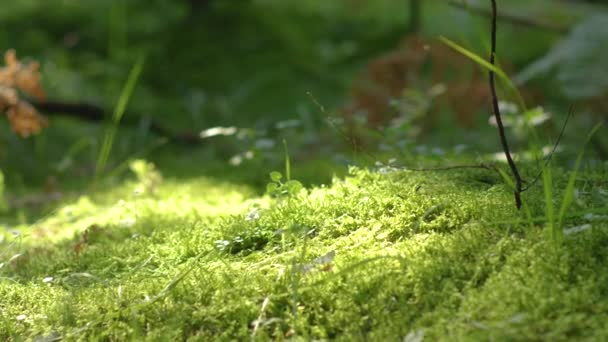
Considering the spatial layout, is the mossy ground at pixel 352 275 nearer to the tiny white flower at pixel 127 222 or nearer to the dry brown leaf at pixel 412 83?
the tiny white flower at pixel 127 222

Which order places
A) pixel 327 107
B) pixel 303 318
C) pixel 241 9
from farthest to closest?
pixel 241 9
pixel 327 107
pixel 303 318

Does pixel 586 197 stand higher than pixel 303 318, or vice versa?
pixel 586 197

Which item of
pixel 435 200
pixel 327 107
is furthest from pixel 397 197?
pixel 327 107

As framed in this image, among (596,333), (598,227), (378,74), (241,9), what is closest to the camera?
(596,333)

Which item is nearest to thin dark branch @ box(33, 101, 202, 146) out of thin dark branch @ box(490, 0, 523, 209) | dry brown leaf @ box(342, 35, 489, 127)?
dry brown leaf @ box(342, 35, 489, 127)

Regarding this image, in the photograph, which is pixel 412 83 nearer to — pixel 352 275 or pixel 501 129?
pixel 501 129

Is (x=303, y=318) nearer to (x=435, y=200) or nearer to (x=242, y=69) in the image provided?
(x=435, y=200)

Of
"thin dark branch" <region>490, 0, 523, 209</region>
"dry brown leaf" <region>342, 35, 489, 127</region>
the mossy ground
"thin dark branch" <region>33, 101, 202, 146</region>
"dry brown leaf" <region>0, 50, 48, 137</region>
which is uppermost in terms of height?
"dry brown leaf" <region>342, 35, 489, 127</region>

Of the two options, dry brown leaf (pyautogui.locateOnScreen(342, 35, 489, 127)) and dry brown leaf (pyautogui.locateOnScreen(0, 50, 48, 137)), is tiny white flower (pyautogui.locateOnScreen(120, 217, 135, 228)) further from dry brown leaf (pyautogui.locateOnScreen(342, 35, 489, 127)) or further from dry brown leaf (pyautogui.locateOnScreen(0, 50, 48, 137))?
dry brown leaf (pyautogui.locateOnScreen(342, 35, 489, 127))

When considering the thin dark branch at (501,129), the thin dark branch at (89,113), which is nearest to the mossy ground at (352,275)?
the thin dark branch at (501,129)
